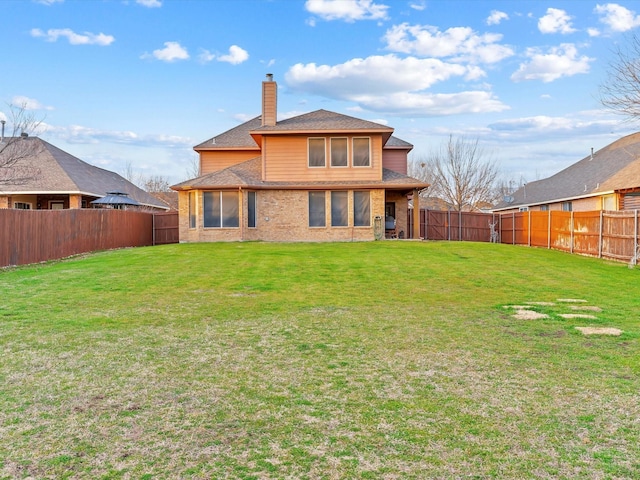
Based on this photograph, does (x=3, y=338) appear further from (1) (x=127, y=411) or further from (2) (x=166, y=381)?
(1) (x=127, y=411)

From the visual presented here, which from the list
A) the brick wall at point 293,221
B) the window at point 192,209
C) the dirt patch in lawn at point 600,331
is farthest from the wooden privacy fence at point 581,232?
the window at point 192,209

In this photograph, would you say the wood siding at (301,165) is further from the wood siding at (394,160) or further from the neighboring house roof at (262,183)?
the wood siding at (394,160)

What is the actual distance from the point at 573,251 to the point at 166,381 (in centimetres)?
1937

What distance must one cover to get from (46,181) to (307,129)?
1443 centimetres

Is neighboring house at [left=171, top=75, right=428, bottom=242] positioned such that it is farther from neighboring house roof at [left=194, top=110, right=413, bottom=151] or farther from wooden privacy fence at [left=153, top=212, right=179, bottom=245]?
wooden privacy fence at [left=153, top=212, right=179, bottom=245]

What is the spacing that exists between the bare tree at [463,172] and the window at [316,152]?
18953mm

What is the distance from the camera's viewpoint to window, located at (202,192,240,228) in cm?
2131

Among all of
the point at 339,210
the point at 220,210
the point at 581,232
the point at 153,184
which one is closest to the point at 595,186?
the point at 581,232

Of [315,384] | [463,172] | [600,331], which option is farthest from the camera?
[463,172]

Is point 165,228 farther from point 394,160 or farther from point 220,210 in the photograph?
point 394,160

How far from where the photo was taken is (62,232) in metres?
17.3

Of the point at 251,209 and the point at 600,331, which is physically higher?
the point at 251,209

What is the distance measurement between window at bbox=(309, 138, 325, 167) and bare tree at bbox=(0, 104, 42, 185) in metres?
11.4

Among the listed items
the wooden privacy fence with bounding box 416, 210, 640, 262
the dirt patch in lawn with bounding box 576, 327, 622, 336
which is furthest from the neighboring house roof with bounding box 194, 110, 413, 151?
the dirt patch in lawn with bounding box 576, 327, 622, 336
